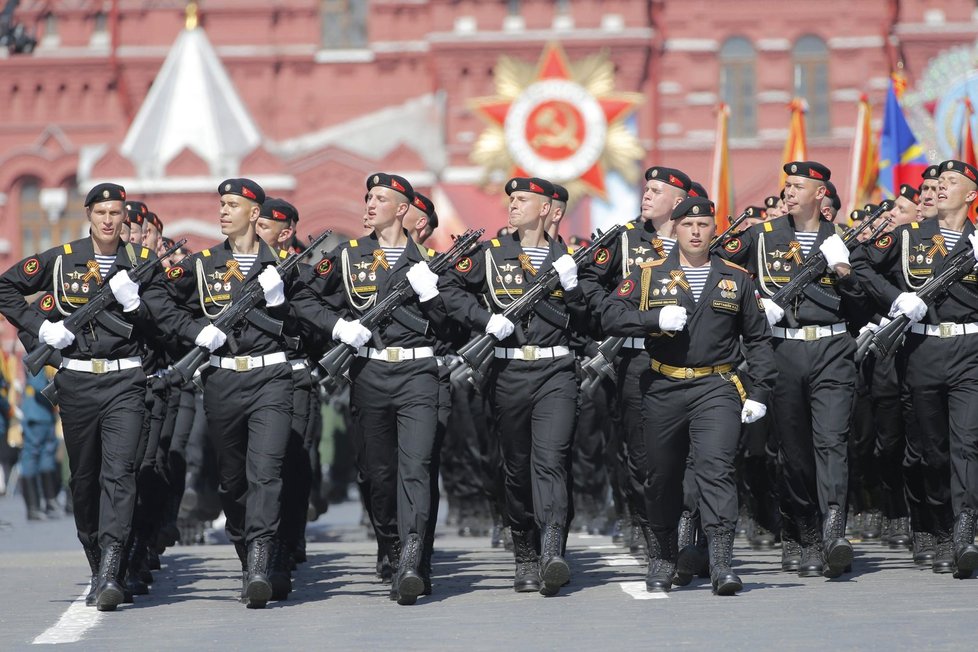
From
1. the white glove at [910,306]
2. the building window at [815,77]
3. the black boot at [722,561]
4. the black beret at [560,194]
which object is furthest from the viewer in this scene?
the building window at [815,77]

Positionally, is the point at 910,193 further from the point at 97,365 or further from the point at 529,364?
the point at 97,365

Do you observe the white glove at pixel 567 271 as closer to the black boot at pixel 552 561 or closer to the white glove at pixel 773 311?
the white glove at pixel 773 311

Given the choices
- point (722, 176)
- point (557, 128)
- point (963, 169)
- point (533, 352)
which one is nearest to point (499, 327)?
point (533, 352)

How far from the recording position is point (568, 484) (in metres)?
10.1

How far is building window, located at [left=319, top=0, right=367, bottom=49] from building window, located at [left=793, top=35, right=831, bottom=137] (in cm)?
880

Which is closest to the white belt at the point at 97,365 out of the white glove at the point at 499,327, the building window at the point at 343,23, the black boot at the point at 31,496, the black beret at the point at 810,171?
the white glove at the point at 499,327

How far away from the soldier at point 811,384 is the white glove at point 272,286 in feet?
8.53

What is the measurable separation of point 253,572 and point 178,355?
159 cm

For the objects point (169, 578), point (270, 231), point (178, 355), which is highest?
point (270, 231)

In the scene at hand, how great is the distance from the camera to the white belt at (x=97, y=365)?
33.4 feet

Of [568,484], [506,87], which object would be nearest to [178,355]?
[568,484]

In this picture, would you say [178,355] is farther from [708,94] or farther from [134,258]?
→ [708,94]

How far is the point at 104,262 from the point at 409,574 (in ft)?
7.91

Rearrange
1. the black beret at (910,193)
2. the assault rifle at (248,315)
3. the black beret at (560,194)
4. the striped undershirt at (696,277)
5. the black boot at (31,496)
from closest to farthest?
the striped undershirt at (696,277) < the assault rifle at (248,315) < the black beret at (560,194) < the black beret at (910,193) < the black boot at (31,496)
